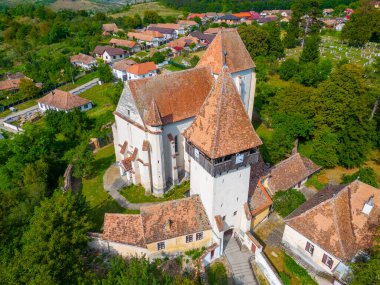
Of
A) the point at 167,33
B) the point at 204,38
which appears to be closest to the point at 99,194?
the point at 204,38

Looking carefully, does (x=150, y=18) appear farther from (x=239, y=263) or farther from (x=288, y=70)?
(x=239, y=263)

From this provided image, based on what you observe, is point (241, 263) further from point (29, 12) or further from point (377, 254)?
point (29, 12)

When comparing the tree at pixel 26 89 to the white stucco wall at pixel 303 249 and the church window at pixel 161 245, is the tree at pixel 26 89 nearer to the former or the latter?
the church window at pixel 161 245

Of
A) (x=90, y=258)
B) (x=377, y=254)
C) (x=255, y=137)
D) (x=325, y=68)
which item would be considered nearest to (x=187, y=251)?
(x=90, y=258)

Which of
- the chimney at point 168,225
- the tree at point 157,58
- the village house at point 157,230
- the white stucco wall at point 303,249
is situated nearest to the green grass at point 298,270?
the white stucco wall at point 303,249

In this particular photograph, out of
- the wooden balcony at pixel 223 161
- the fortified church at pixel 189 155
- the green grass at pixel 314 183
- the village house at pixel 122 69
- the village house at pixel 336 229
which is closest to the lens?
the wooden balcony at pixel 223 161

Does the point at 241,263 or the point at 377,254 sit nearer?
the point at 377,254
